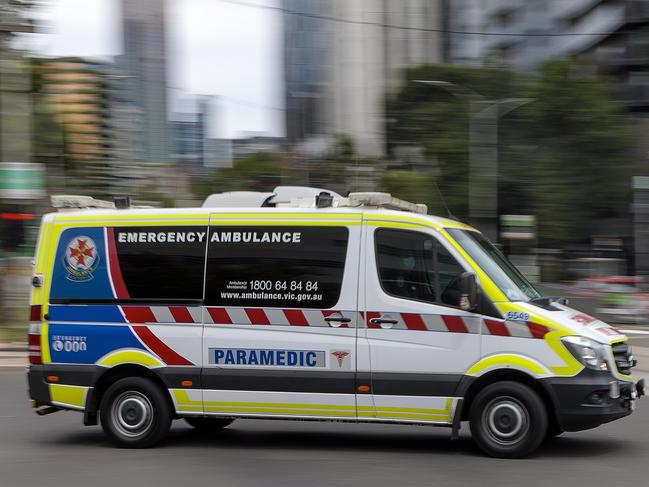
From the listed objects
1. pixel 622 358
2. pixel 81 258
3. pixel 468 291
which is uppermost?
pixel 81 258

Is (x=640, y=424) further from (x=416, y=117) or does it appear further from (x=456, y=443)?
(x=416, y=117)

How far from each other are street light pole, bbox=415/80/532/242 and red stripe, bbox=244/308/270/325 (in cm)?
3130

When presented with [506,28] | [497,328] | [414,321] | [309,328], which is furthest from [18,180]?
[506,28]

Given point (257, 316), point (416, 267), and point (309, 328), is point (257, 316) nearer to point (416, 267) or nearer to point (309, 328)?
point (309, 328)

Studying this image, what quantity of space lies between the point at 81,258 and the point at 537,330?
3850 millimetres

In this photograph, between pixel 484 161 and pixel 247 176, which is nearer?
pixel 484 161

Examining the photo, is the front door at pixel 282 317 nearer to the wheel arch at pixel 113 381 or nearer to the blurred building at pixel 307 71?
the wheel arch at pixel 113 381

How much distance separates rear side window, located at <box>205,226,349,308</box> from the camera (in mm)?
8227

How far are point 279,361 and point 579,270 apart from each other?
42919 mm

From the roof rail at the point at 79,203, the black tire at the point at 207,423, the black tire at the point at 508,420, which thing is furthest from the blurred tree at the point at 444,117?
the black tire at the point at 508,420

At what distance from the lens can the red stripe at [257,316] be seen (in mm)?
8281

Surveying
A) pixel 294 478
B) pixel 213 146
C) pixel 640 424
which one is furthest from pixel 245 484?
pixel 213 146

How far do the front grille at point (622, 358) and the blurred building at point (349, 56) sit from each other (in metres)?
60.6

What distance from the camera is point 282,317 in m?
8.23
